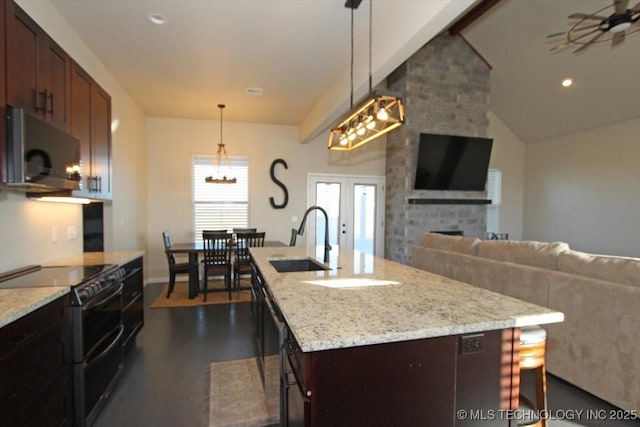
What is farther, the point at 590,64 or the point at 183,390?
the point at 590,64

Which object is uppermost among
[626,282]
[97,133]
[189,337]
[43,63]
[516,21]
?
[516,21]

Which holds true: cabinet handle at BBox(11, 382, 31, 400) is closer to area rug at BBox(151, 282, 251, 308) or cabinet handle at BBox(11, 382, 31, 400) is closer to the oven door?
the oven door

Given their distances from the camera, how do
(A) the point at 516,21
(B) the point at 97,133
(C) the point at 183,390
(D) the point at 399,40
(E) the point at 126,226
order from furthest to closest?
(A) the point at 516,21 → (E) the point at 126,226 → (B) the point at 97,133 → (D) the point at 399,40 → (C) the point at 183,390

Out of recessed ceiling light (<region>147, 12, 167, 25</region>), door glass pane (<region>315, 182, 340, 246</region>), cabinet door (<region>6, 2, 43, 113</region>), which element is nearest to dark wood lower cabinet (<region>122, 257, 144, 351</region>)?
cabinet door (<region>6, 2, 43, 113</region>)

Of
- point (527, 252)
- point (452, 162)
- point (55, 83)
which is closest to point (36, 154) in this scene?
point (55, 83)

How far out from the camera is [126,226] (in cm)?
450

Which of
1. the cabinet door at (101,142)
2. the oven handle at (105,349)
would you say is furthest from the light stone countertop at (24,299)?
the cabinet door at (101,142)

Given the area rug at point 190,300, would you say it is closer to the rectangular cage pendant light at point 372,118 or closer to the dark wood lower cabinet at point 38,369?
the dark wood lower cabinet at point 38,369

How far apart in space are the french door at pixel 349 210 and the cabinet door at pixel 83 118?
4.24 m

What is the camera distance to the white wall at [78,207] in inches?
88.8

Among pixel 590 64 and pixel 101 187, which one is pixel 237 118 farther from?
pixel 590 64

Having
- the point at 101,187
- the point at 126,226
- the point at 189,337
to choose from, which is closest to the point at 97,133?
the point at 101,187

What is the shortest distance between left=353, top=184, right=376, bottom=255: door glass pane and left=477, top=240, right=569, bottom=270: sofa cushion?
3.74m

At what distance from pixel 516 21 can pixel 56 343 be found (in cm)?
670
